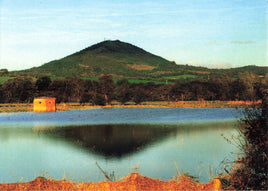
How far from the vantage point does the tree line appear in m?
81.3

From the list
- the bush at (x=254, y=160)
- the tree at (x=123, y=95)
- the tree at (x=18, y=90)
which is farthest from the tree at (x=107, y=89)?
the bush at (x=254, y=160)

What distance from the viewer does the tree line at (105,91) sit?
267ft

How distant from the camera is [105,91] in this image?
84.4 m

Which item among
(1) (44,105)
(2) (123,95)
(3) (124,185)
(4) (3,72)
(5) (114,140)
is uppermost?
(4) (3,72)

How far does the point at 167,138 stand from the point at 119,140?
4062 mm

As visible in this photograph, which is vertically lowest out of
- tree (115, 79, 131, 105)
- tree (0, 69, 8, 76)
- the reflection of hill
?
the reflection of hill

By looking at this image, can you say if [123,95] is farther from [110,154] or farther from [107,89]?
[110,154]

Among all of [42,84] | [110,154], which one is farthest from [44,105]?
[110,154]

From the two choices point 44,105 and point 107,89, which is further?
point 107,89

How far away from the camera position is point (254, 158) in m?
10.0

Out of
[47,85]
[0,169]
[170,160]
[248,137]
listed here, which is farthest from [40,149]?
[47,85]

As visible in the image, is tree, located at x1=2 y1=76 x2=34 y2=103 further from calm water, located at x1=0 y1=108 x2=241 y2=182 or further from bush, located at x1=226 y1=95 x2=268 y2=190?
bush, located at x1=226 y1=95 x2=268 y2=190

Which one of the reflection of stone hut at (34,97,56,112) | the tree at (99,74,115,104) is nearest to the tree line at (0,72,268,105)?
the tree at (99,74,115,104)

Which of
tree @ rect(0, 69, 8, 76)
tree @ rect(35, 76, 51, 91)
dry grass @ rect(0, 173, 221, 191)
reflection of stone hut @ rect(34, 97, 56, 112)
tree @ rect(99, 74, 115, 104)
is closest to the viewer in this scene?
dry grass @ rect(0, 173, 221, 191)
